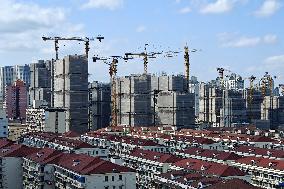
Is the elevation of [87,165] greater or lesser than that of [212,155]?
greater

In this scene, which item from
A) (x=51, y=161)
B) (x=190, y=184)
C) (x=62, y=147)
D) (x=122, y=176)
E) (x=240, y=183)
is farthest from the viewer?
(x=62, y=147)

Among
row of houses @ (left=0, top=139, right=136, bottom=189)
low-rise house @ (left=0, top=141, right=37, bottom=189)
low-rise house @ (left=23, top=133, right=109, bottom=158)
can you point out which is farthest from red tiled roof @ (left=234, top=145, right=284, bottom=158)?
low-rise house @ (left=0, top=141, right=37, bottom=189)

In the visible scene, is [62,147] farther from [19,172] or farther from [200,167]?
[200,167]

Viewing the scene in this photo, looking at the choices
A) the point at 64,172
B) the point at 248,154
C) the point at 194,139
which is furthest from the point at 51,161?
the point at 194,139

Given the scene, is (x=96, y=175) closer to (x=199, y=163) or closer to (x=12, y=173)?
(x=199, y=163)

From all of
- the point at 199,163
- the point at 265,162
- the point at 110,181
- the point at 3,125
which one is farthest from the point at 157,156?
the point at 3,125

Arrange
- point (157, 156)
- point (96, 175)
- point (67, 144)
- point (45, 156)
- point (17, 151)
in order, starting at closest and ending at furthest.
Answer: point (96, 175)
point (45, 156)
point (157, 156)
point (17, 151)
point (67, 144)

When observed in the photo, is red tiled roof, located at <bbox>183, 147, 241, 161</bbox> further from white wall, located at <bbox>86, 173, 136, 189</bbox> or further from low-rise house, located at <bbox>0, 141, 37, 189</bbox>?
low-rise house, located at <bbox>0, 141, 37, 189</bbox>

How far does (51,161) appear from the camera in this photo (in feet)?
328

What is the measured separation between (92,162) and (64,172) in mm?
6452

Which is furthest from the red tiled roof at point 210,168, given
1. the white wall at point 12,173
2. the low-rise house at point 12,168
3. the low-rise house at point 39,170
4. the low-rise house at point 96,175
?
the white wall at point 12,173

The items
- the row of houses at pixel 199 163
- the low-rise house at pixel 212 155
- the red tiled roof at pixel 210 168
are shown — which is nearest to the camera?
the red tiled roof at pixel 210 168

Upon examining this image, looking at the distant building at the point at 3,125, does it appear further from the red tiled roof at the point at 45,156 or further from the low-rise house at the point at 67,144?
the red tiled roof at the point at 45,156

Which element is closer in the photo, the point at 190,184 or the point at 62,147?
the point at 190,184
